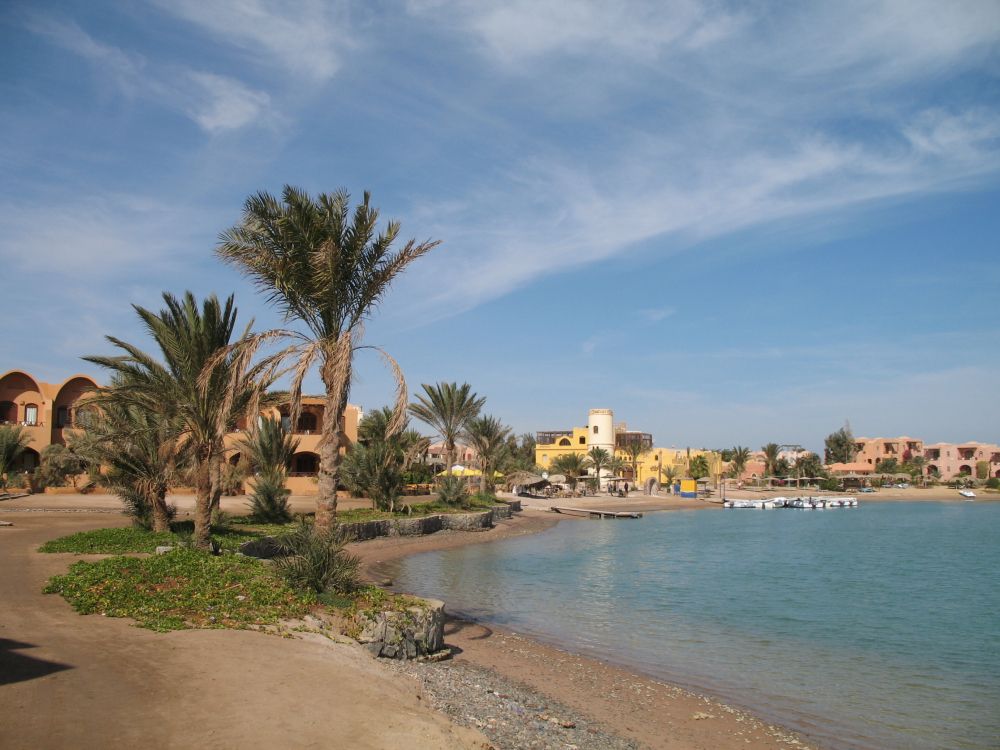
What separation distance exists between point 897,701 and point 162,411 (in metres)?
16.3

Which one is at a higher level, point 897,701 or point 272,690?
point 272,690

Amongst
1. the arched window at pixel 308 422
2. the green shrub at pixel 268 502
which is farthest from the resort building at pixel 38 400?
the green shrub at pixel 268 502

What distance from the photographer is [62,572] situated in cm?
1253

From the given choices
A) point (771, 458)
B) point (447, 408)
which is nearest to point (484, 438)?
point (447, 408)

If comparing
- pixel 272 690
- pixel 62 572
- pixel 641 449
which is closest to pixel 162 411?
pixel 62 572

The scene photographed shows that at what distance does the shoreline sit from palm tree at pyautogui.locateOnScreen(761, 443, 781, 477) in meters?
100

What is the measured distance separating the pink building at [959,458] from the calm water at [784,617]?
8542 cm

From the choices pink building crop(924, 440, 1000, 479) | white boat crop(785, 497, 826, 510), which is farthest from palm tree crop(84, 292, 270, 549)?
pink building crop(924, 440, 1000, 479)

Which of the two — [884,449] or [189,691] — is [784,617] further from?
[884,449]

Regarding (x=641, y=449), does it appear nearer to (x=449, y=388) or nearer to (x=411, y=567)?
(x=449, y=388)

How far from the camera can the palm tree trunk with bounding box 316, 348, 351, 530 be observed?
13.6m

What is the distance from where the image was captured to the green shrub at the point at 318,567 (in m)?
12.0

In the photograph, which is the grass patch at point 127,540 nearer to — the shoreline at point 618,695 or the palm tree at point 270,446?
the shoreline at point 618,695

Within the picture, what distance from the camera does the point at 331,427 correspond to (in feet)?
45.0
